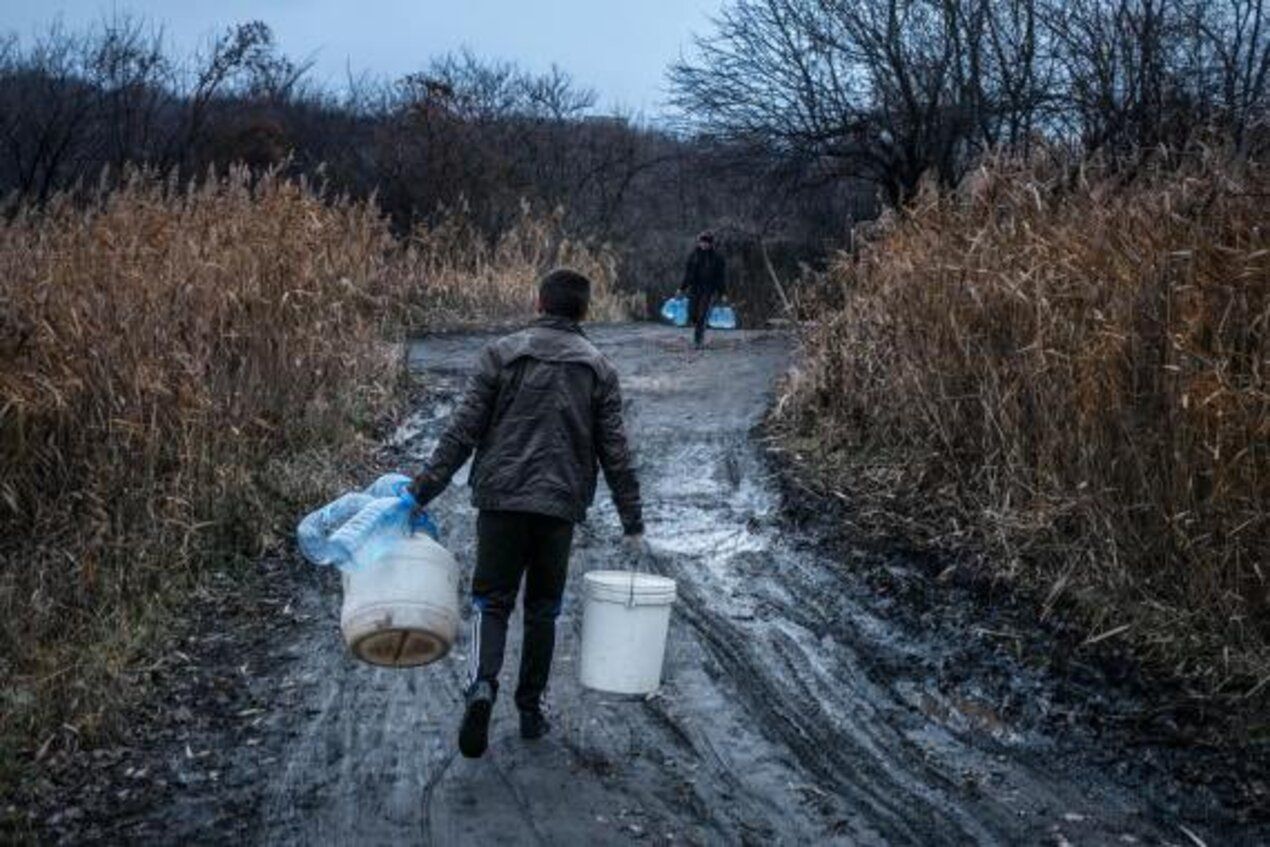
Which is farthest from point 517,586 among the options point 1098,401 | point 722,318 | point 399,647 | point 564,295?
point 722,318

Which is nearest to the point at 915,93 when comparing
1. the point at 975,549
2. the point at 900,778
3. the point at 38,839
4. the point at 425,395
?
the point at 425,395

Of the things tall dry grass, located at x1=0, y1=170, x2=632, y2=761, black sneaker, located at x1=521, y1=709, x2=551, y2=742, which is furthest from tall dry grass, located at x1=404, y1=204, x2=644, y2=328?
black sneaker, located at x1=521, y1=709, x2=551, y2=742

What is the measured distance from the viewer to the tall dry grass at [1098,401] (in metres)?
6.59

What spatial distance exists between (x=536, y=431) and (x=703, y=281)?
13.5 metres

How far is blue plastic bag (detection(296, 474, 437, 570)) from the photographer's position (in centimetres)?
543

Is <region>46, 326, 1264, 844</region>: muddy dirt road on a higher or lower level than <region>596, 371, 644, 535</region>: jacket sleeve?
lower

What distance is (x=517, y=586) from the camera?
5871 mm

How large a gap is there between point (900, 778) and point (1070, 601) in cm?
220

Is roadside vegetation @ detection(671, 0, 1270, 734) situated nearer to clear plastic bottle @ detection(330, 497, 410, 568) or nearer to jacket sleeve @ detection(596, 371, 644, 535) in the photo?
jacket sleeve @ detection(596, 371, 644, 535)

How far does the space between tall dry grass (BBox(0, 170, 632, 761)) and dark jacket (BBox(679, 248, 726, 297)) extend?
25.4 feet

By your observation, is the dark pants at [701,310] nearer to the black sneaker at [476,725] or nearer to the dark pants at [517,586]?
the dark pants at [517,586]

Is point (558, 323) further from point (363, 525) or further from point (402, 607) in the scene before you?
point (402, 607)

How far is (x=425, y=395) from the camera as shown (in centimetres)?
1303

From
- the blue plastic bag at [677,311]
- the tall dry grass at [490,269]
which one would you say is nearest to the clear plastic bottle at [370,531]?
the tall dry grass at [490,269]
